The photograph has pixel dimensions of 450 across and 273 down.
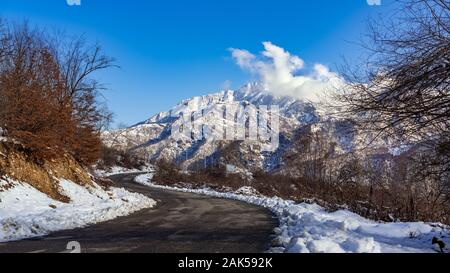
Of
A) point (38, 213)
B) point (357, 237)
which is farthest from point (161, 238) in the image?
point (38, 213)

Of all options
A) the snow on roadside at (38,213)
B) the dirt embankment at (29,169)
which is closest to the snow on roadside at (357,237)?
the snow on roadside at (38,213)

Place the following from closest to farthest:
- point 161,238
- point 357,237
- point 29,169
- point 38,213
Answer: point 357,237
point 161,238
point 38,213
point 29,169

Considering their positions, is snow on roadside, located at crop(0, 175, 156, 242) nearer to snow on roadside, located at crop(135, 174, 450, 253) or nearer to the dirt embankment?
the dirt embankment

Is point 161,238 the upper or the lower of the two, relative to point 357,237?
lower

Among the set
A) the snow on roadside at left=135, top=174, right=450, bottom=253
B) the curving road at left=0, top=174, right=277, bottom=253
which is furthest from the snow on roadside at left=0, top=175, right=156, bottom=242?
the snow on roadside at left=135, top=174, right=450, bottom=253

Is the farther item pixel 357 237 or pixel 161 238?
pixel 161 238

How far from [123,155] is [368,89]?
98.6 metres

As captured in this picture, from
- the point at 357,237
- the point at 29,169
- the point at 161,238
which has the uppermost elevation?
the point at 29,169

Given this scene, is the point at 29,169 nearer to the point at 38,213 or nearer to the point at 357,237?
the point at 38,213

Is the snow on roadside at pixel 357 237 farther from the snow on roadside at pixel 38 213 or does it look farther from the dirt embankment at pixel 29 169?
the dirt embankment at pixel 29 169

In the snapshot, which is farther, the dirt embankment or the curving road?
the dirt embankment

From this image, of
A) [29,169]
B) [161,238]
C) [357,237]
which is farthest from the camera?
[29,169]

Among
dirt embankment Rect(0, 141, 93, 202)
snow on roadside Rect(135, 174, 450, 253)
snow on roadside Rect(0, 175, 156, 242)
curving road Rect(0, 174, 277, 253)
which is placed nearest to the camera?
snow on roadside Rect(135, 174, 450, 253)
